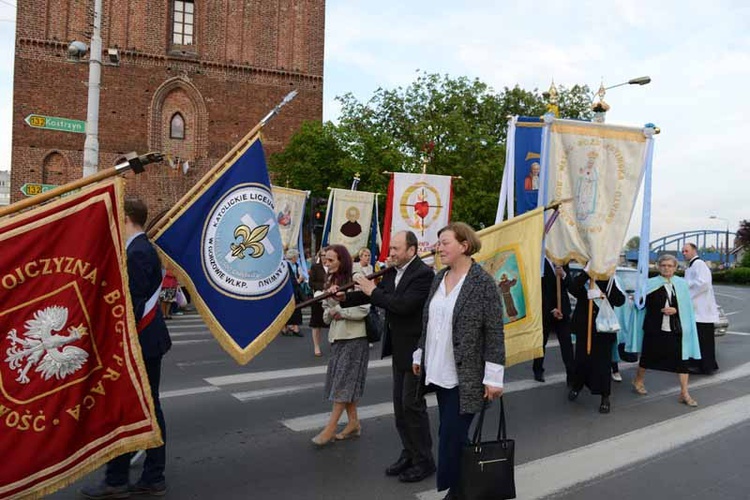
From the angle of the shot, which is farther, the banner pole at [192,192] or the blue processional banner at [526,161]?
the blue processional banner at [526,161]

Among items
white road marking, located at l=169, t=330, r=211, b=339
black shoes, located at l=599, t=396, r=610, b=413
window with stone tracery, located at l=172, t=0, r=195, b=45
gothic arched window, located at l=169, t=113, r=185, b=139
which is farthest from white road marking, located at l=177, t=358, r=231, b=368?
window with stone tracery, located at l=172, t=0, r=195, b=45

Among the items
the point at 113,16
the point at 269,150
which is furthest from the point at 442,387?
the point at 113,16

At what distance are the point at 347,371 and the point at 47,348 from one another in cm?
279

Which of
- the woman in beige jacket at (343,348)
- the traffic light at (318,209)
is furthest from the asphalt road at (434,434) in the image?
the traffic light at (318,209)

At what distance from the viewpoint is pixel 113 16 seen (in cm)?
3209

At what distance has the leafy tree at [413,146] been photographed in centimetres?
2831

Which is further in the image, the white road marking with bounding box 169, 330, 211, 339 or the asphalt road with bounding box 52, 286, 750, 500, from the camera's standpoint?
the white road marking with bounding box 169, 330, 211, 339

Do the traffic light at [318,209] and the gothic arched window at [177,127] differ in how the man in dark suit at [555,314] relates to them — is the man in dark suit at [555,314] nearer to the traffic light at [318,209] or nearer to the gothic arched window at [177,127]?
Result: the traffic light at [318,209]

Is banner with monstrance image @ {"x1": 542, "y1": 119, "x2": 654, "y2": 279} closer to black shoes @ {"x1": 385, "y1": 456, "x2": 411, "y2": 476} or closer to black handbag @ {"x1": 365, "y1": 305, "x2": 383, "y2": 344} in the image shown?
black handbag @ {"x1": 365, "y1": 305, "x2": 383, "y2": 344}

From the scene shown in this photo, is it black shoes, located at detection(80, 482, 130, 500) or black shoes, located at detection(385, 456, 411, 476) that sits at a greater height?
black shoes, located at detection(385, 456, 411, 476)

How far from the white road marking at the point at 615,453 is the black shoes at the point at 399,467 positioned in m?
0.39

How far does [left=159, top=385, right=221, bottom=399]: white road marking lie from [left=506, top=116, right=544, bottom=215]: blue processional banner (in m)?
4.61

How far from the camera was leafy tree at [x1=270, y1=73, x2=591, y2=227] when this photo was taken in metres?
28.3

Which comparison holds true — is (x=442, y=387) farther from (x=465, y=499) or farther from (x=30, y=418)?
(x=30, y=418)
